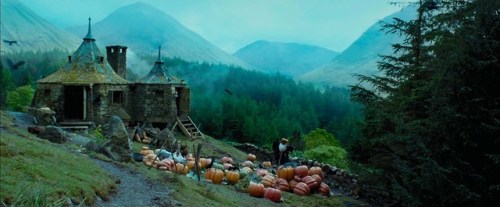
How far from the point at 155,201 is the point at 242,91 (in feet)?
299

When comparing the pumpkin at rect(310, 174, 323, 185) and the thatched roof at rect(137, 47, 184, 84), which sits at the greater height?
the thatched roof at rect(137, 47, 184, 84)

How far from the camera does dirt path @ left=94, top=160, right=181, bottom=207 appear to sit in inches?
406

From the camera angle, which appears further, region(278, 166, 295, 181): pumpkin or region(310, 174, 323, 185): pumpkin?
region(278, 166, 295, 181): pumpkin

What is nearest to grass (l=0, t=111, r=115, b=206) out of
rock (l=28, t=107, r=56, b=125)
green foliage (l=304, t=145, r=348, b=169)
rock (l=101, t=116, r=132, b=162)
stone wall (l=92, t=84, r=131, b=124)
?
rock (l=101, t=116, r=132, b=162)

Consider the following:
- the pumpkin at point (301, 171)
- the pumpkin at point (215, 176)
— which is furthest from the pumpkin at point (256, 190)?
the pumpkin at point (301, 171)

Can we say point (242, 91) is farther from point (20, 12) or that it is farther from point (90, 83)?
point (90, 83)

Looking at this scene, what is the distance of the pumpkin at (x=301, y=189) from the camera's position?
17969mm

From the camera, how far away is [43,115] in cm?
2597

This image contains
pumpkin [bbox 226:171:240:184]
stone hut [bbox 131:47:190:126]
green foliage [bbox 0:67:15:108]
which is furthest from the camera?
green foliage [bbox 0:67:15:108]

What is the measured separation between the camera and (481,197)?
9742mm

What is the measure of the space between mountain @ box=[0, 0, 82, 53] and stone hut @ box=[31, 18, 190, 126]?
72362 millimetres

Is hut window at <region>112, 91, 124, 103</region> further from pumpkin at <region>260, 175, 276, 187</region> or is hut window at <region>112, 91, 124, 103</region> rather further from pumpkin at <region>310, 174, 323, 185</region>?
pumpkin at <region>310, 174, 323, 185</region>

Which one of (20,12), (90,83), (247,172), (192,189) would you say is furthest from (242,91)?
(192,189)

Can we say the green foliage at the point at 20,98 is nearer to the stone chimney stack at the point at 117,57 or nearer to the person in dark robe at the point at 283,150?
the stone chimney stack at the point at 117,57
